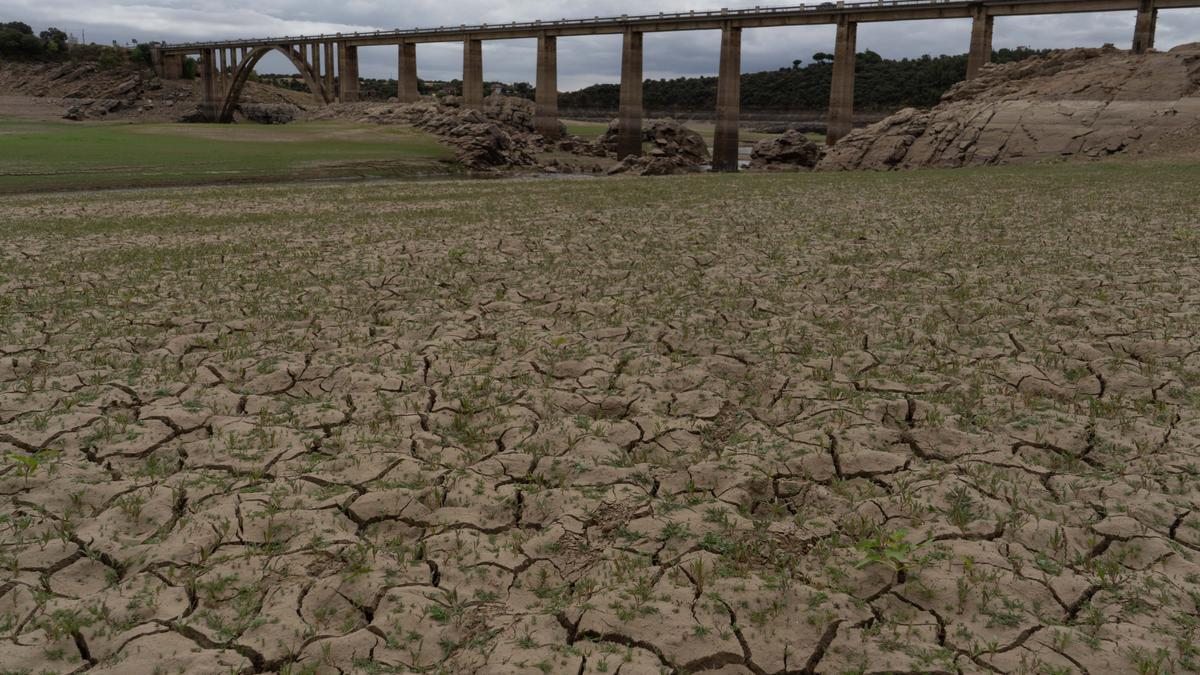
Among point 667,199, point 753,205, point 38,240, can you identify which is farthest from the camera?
point 667,199

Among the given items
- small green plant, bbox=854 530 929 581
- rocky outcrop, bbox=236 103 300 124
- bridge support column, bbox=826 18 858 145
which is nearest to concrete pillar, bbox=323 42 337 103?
rocky outcrop, bbox=236 103 300 124

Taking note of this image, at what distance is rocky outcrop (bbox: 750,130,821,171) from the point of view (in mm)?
41656

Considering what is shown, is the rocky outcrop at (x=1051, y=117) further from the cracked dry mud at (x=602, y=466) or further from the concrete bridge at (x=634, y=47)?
the cracked dry mud at (x=602, y=466)

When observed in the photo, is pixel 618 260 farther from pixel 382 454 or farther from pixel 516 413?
pixel 382 454

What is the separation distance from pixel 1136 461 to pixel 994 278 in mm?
4972

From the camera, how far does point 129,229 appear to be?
1308cm

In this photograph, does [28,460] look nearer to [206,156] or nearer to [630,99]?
[206,156]

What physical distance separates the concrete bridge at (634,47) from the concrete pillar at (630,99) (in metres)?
0.07

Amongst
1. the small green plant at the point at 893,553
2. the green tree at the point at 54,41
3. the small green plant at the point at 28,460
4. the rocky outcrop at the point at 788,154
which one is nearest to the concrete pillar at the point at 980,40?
the rocky outcrop at the point at 788,154

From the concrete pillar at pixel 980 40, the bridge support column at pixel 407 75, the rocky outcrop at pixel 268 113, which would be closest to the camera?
the concrete pillar at pixel 980 40

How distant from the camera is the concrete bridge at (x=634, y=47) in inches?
1753

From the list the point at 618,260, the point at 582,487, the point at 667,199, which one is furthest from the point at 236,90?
the point at 582,487

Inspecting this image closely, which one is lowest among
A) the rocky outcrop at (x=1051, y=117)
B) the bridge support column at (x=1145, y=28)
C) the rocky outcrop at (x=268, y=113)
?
the rocky outcrop at (x=1051, y=117)

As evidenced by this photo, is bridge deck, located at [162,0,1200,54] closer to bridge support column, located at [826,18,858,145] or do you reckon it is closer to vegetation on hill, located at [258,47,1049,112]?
bridge support column, located at [826,18,858,145]
